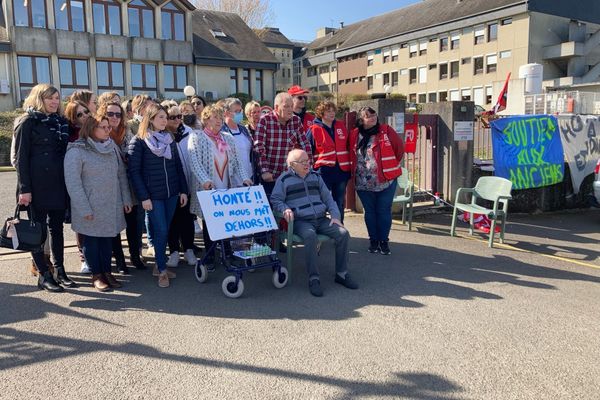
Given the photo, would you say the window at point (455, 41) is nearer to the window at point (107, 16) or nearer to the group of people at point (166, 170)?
the window at point (107, 16)

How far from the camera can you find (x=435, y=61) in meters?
A: 48.3

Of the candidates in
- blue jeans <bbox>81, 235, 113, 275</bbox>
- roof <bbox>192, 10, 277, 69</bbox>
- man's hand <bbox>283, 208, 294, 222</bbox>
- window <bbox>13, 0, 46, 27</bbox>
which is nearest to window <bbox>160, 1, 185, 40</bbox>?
roof <bbox>192, 10, 277, 69</bbox>

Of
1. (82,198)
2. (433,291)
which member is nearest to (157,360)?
(82,198)

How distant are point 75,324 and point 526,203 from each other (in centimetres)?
821

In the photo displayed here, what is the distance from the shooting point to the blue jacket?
16.7ft

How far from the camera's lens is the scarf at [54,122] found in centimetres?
477

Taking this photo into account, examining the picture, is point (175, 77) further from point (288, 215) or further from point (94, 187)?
point (288, 215)

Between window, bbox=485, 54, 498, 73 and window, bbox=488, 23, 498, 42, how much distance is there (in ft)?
5.01

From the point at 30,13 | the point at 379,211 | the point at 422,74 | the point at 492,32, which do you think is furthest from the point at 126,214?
the point at 422,74

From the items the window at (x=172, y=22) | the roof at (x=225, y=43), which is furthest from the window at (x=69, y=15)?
the roof at (x=225, y=43)

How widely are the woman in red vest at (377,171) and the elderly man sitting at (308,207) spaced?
3.61 ft

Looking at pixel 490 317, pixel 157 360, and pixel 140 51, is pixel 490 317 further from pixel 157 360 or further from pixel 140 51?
pixel 140 51

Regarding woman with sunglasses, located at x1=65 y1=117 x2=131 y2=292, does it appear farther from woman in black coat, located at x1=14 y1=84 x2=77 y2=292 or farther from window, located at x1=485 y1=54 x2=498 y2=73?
window, located at x1=485 y1=54 x2=498 y2=73

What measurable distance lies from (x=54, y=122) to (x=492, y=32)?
45.1 m
